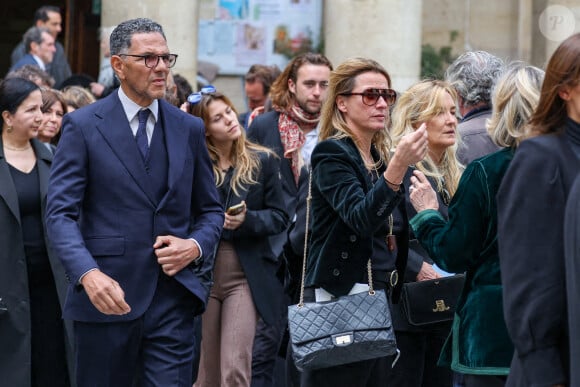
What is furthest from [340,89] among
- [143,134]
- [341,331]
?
[341,331]

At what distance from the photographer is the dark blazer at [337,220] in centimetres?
561

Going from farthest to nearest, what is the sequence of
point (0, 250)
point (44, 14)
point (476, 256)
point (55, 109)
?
1. point (44, 14)
2. point (55, 109)
3. point (0, 250)
4. point (476, 256)

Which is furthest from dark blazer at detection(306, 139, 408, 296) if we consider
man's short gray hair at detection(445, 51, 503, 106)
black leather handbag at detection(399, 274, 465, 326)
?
man's short gray hair at detection(445, 51, 503, 106)

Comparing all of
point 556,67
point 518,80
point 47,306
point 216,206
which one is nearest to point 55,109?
point 47,306

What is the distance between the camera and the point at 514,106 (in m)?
5.05

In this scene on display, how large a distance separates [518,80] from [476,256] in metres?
0.73

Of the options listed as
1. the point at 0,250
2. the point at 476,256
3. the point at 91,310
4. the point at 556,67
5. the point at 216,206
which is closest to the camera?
the point at 556,67

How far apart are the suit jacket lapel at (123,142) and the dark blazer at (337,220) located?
0.75 m

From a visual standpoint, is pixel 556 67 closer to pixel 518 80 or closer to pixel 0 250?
pixel 518 80

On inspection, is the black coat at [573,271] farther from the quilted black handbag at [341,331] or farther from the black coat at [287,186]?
the black coat at [287,186]

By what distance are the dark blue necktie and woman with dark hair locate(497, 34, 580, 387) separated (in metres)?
2.17

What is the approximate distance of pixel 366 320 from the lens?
5719 mm

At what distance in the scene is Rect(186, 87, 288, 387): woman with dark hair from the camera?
780 centimetres

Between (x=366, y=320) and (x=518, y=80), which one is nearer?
(x=518, y=80)
